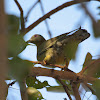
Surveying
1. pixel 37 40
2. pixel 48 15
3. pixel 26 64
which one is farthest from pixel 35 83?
pixel 37 40

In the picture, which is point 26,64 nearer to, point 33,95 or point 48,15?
point 33,95

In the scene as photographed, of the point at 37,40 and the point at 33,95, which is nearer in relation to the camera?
the point at 33,95

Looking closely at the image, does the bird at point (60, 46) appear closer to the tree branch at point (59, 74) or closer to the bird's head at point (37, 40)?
the tree branch at point (59, 74)

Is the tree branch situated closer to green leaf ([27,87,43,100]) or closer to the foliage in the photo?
the foliage

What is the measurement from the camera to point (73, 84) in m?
1.52

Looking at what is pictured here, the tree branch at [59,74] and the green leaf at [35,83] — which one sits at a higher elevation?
the tree branch at [59,74]

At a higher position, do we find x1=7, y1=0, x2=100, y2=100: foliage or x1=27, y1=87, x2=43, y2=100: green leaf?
x1=7, y1=0, x2=100, y2=100: foliage

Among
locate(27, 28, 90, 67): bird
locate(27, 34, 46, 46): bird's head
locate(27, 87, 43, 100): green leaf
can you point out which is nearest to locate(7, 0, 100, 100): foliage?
locate(27, 87, 43, 100): green leaf

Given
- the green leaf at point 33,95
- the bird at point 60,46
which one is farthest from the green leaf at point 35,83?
the bird at point 60,46

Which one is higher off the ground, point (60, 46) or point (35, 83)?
point (60, 46)

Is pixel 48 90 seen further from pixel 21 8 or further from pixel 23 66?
pixel 23 66

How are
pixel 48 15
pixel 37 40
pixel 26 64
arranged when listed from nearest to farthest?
pixel 26 64, pixel 48 15, pixel 37 40

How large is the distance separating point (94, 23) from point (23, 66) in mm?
371

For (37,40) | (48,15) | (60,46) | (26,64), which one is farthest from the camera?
(37,40)
